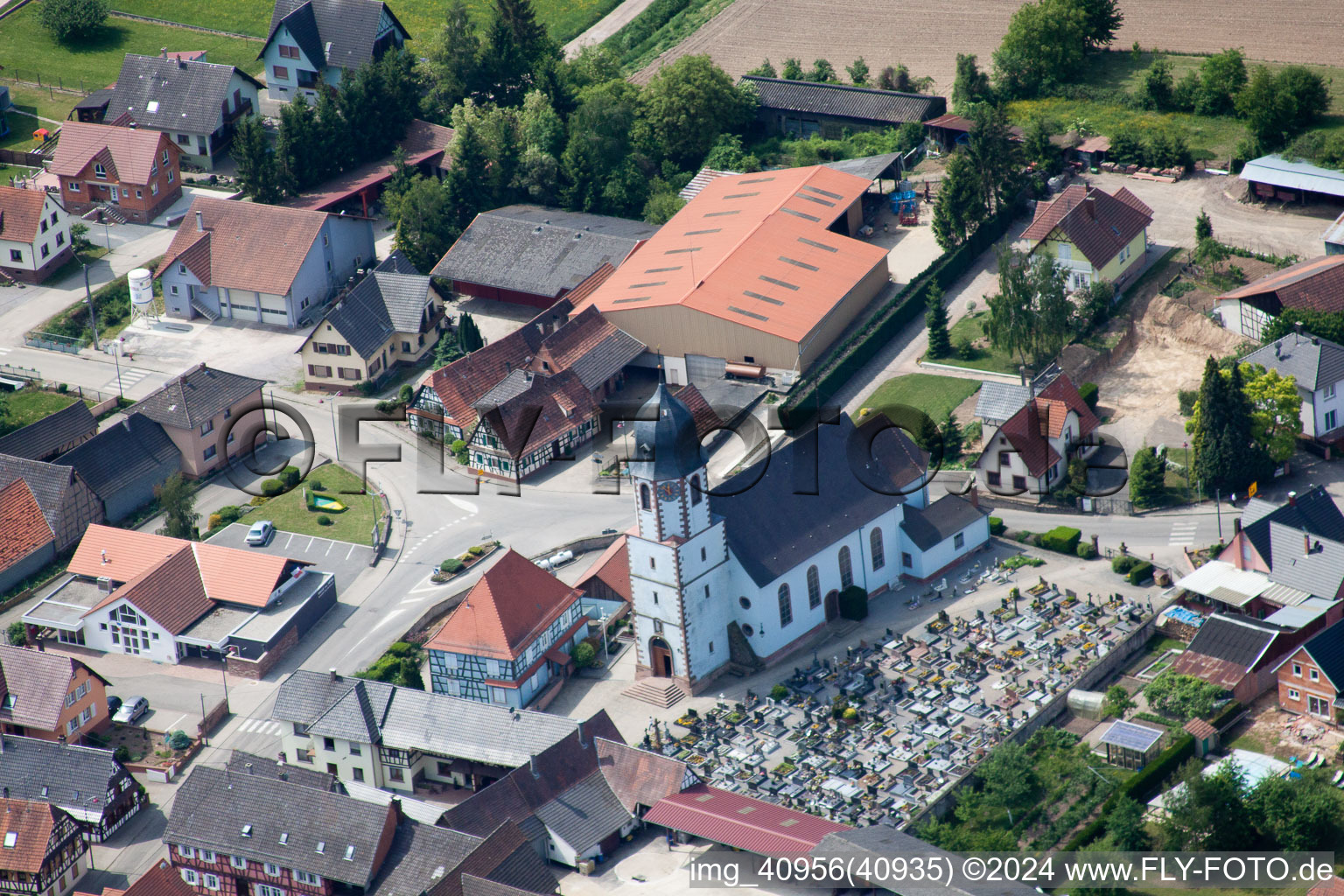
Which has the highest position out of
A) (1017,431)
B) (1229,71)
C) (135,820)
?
(1229,71)

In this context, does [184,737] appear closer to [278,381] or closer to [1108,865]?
[278,381]

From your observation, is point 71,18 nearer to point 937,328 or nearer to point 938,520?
point 937,328

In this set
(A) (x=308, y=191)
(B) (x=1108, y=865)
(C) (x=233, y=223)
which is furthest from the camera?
(A) (x=308, y=191)

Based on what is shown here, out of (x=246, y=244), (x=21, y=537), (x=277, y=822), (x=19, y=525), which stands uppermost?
(x=246, y=244)

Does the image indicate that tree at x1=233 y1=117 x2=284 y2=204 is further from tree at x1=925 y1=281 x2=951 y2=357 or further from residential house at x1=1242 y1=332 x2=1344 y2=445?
residential house at x1=1242 y1=332 x2=1344 y2=445

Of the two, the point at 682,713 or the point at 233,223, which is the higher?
the point at 233,223

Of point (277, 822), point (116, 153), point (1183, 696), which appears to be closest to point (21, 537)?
point (277, 822)

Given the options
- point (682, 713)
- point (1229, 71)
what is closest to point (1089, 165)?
point (1229, 71)

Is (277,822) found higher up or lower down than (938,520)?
lower down
